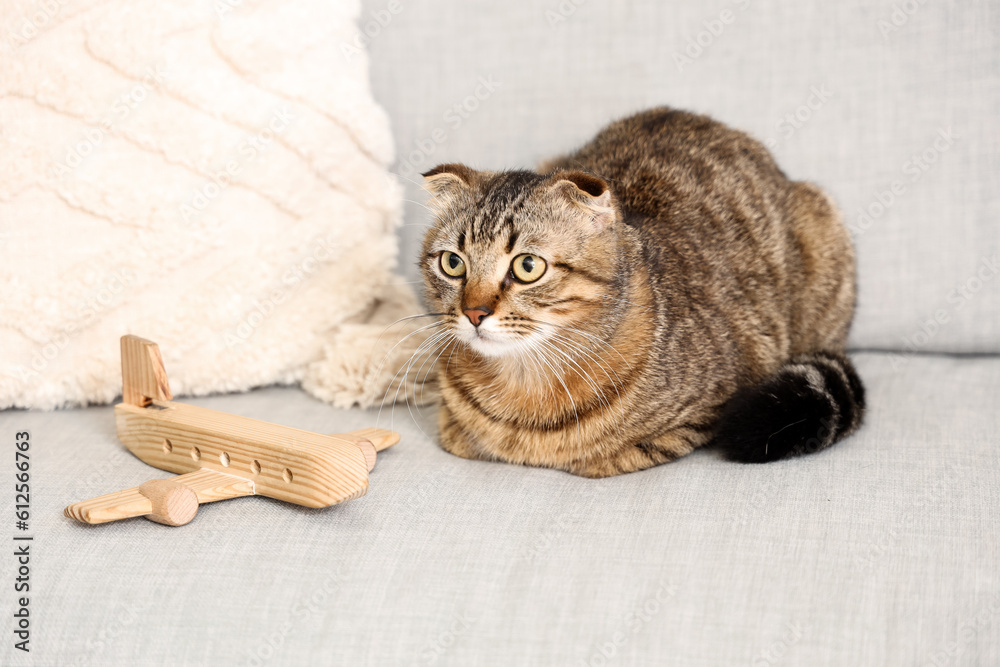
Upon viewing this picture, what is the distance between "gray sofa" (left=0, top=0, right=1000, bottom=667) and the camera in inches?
37.8

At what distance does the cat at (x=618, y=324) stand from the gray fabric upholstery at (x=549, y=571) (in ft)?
0.27

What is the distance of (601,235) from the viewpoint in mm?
1278

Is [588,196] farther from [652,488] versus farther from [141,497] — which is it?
[141,497]

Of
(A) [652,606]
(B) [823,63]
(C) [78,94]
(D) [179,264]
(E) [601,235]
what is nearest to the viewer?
(A) [652,606]

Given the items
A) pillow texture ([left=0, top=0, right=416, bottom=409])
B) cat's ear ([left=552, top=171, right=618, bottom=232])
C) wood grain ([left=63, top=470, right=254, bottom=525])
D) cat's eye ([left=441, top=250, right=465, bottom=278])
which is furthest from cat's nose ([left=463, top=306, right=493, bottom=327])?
pillow texture ([left=0, top=0, right=416, bottom=409])

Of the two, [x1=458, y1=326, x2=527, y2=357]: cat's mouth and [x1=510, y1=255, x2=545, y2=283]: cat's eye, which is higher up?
[x1=510, y1=255, x2=545, y2=283]: cat's eye

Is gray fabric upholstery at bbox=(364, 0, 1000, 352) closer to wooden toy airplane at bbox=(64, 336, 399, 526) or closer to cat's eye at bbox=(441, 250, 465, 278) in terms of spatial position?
cat's eye at bbox=(441, 250, 465, 278)

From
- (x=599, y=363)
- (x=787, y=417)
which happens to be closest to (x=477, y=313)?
(x=599, y=363)

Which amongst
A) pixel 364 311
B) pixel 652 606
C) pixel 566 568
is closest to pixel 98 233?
pixel 364 311

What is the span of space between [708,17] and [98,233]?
1348 mm

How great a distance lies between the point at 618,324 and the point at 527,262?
Answer: 196mm

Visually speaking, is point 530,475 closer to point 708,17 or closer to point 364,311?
point 364,311

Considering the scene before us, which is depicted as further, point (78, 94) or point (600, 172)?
point (600, 172)

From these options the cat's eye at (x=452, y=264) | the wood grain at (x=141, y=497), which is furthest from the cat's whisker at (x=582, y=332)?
the wood grain at (x=141, y=497)
